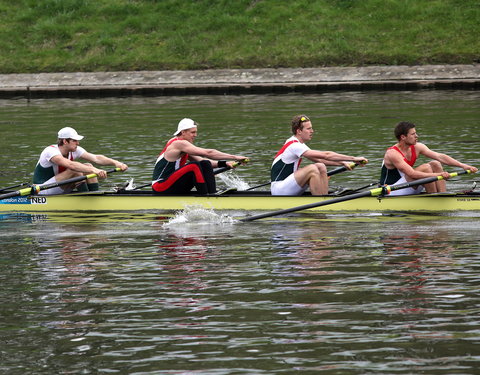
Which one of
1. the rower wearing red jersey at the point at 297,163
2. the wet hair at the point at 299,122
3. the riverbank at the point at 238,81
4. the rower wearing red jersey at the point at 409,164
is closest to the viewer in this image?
the rower wearing red jersey at the point at 409,164

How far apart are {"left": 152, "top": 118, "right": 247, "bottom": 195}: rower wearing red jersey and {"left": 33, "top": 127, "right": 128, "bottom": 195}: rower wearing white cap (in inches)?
28.7

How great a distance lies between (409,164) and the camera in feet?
53.3

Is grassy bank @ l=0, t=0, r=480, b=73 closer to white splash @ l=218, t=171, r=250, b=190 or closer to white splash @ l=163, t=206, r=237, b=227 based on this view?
white splash @ l=218, t=171, r=250, b=190

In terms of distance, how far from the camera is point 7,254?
1462cm

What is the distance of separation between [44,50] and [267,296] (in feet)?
111

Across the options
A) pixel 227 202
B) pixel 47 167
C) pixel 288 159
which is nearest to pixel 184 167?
pixel 227 202

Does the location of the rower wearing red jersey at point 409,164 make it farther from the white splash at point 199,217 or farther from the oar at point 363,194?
the white splash at point 199,217

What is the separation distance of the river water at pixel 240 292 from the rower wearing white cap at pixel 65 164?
2.33 feet

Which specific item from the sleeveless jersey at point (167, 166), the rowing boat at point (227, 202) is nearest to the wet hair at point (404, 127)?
the rowing boat at point (227, 202)

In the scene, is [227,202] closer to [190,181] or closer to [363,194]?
[190,181]

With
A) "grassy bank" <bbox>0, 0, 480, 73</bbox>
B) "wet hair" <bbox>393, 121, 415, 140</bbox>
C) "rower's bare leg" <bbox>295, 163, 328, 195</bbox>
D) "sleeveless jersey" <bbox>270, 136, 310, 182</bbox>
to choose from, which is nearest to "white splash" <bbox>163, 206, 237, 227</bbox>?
"sleeveless jersey" <bbox>270, 136, 310, 182</bbox>

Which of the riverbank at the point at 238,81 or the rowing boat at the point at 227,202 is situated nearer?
the rowing boat at the point at 227,202

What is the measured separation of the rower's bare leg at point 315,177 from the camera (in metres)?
16.7

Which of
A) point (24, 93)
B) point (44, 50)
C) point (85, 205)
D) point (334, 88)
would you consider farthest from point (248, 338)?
point (44, 50)
